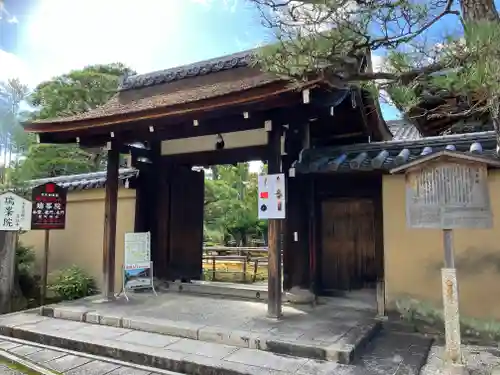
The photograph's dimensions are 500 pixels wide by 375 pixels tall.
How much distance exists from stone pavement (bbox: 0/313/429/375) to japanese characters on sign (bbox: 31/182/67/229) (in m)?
2.22

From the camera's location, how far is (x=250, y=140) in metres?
6.88

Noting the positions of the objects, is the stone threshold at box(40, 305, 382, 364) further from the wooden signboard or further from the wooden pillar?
the wooden signboard

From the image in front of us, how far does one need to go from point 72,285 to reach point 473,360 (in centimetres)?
674

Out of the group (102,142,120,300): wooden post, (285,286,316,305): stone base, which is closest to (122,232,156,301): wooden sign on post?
(102,142,120,300): wooden post

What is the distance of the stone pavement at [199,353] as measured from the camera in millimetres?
3732

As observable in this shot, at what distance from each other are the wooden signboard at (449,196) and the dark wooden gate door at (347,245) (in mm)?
2704

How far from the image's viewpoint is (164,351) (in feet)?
13.7

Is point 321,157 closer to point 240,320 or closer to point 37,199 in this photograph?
point 240,320

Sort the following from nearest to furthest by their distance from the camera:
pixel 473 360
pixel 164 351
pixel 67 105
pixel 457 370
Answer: pixel 457 370
pixel 473 360
pixel 164 351
pixel 67 105

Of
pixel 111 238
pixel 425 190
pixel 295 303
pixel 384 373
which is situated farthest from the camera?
pixel 111 238

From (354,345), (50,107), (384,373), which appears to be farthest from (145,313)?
(50,107)

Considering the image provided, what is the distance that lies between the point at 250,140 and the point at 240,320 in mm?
3228

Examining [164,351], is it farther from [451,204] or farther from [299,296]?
[451,204]

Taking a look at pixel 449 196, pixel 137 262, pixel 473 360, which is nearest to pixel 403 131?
pixel 449 196
